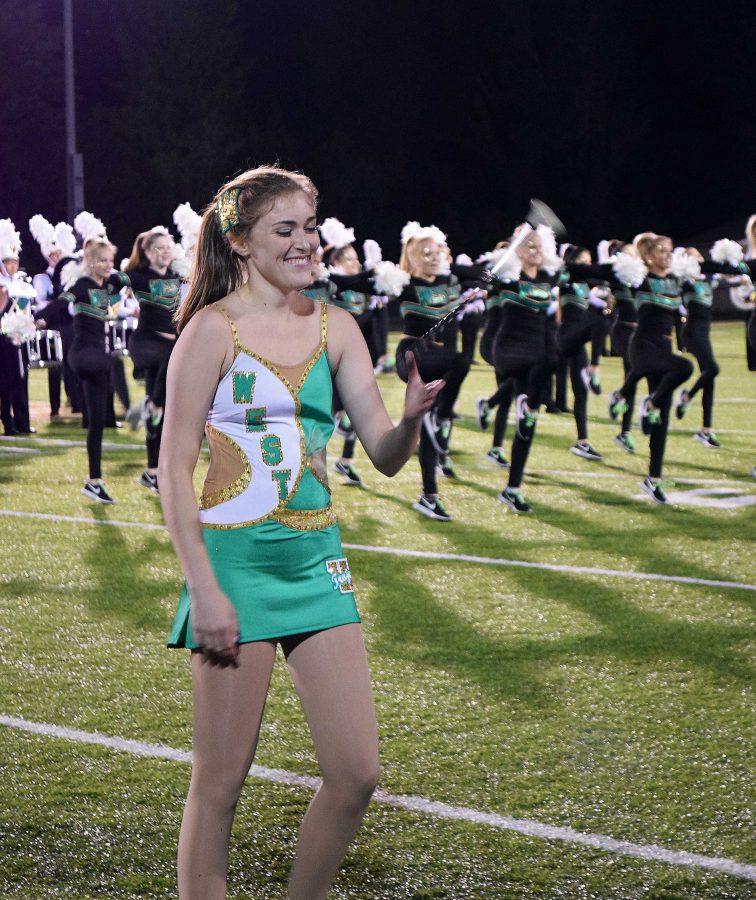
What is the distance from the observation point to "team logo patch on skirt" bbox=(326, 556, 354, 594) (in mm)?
2674

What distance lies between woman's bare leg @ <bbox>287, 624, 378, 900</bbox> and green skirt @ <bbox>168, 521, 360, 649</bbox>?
2.3 inches

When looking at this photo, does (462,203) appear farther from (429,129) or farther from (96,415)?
(96,415)

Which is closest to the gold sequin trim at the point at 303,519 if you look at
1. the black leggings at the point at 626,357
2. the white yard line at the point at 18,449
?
the black leggings at the point at 626,357

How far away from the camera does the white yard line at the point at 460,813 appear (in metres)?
3.46

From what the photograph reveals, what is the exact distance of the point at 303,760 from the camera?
426 centimetres

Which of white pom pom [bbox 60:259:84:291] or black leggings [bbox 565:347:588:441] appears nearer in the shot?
white pom pom [bbox 60:259:84:291]

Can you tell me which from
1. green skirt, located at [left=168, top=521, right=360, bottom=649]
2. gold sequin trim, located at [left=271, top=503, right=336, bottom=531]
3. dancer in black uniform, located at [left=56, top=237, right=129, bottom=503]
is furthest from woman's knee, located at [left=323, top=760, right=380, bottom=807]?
dancer in black uniform, located at [left=56, top=237, right=129, bottom=503]

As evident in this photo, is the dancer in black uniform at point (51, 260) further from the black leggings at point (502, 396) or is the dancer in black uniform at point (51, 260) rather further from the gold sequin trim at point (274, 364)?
the gold sequin trim at point (274, 364)

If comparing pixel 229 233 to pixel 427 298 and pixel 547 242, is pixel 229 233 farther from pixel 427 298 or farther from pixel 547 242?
pixel 547 242

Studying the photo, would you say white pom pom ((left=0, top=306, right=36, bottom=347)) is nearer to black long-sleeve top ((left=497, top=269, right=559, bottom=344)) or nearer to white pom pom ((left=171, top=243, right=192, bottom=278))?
white pom pom ((left=171, top=243, right=192, bottom=278))

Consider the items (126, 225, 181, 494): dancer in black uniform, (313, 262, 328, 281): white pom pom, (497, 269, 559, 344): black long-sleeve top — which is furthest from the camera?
(126, 225, 181, 494): dancer in black uniform

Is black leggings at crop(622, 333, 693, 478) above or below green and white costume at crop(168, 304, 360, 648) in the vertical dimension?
below

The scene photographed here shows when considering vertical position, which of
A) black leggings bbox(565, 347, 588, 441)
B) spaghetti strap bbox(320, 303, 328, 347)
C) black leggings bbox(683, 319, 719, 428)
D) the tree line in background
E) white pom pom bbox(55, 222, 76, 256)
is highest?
the tree line in background

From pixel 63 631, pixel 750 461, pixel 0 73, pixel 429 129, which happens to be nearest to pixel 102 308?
pixel 63 631
